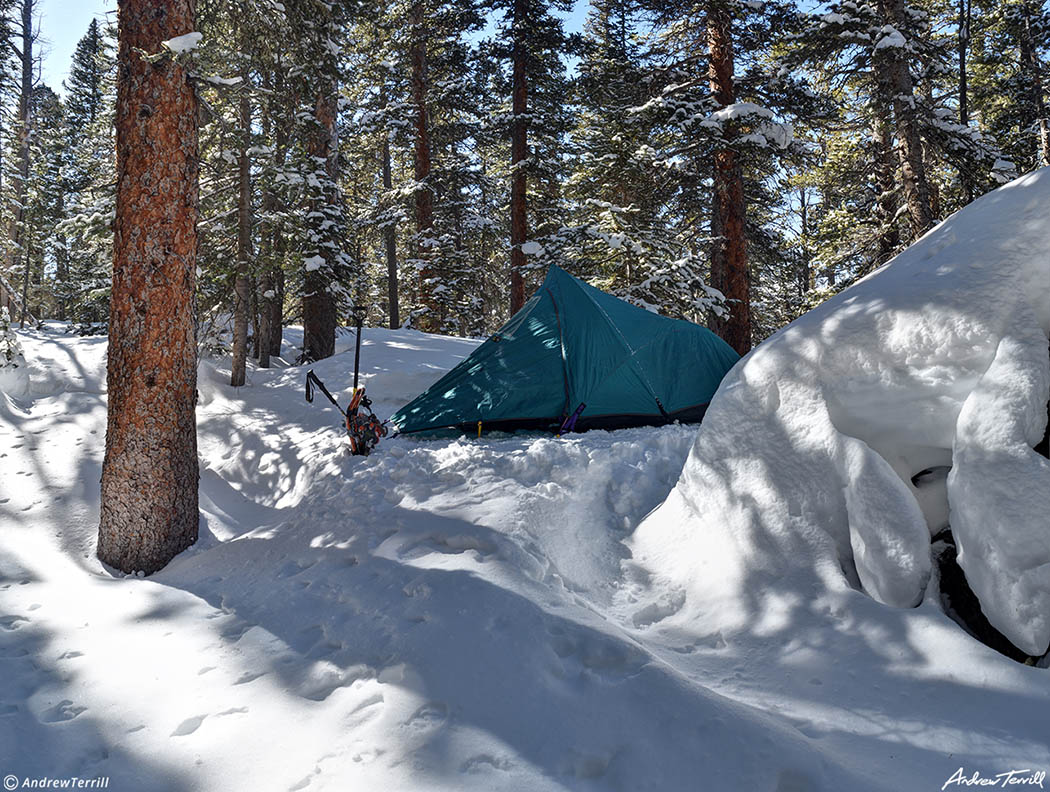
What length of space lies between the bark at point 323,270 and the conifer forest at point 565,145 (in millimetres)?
55

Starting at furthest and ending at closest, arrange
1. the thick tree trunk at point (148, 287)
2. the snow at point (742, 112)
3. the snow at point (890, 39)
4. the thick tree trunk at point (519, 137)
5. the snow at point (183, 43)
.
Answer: the thick tree trunk at point (519, 137)
the snow at point (742, 112)
the snow at point (890, 39)
the thick tree trunk at point (148, 287)
the snow at point (183, 43)

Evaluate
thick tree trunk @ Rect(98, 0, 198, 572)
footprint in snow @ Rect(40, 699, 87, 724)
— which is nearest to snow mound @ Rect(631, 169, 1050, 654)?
footprint in snow @ Rect(40, 699, 87, 724)

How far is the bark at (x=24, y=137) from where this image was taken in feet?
67.9

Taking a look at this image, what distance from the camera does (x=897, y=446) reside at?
330 centimetres

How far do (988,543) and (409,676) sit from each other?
2863 millimetres

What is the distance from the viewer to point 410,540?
433cm

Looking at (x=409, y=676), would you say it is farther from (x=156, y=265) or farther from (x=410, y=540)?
(x=156, y=265)

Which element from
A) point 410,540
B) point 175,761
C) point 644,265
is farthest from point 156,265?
point 644,265

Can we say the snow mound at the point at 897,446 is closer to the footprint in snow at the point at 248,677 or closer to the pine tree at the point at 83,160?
the footprint in snow at the point at 248,677

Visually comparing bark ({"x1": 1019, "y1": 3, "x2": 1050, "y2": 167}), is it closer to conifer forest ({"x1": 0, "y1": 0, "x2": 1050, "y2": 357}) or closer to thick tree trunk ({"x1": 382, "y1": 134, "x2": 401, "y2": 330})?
conifer forest ({"x1": 0, "y1": 0, "x2": 1050, "y2": 357})

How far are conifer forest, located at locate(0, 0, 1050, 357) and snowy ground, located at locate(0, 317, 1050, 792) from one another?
3.46 meters

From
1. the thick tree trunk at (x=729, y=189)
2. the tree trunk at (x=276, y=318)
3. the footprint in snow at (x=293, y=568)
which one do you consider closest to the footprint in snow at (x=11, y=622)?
the footprint in snow at (x=293, y=568)

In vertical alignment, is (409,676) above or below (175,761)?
above

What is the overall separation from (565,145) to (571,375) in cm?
1383
